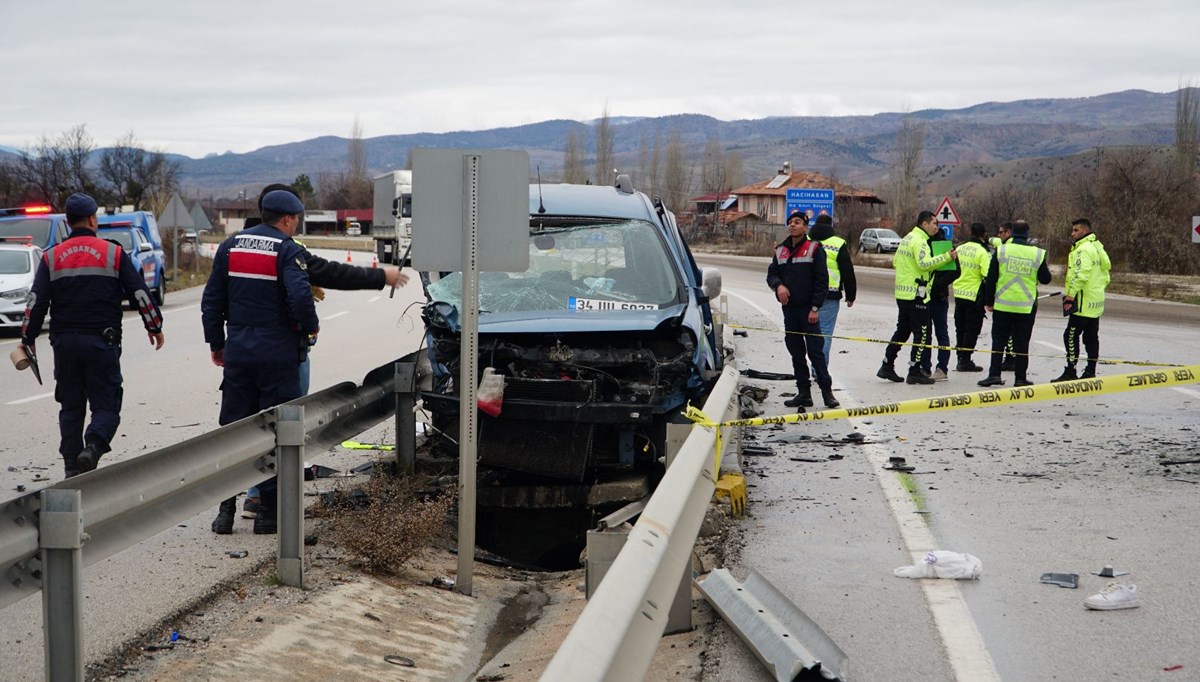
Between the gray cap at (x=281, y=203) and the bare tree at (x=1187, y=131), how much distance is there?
59874mm

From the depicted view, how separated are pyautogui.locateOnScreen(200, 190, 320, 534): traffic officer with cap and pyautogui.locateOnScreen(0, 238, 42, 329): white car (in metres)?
13.8

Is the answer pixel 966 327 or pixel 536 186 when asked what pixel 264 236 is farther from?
pixel 966 327

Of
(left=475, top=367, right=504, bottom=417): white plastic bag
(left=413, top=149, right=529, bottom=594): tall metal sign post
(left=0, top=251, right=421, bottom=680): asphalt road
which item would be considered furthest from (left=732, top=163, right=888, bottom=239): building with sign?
(left=413, top=149, right=529, bottom=594): tall metal sign post

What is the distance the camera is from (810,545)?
22.2 ft

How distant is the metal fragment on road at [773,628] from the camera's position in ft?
14.7

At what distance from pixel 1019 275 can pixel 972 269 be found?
0.95 meters

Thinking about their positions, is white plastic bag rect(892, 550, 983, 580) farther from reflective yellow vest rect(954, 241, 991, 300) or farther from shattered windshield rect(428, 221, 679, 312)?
reflective yellow vest rect(954, 241, 991, 300)

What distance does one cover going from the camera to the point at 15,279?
19.9m

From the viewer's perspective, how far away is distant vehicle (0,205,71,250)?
77.0 feet

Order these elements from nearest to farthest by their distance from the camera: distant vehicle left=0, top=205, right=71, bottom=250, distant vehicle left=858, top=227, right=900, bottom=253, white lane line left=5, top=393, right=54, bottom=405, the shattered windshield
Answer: the shattered windshield
white lane line left=5, top=393, right=54, bottom=405
distant vehicle left=0, top=205, right=71, bottom=250
distant vehicle left=858, top=227, right=900, bottom=253

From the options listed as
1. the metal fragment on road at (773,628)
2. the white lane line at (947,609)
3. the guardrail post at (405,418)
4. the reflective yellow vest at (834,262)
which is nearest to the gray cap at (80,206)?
the guardrail post at (405,418)

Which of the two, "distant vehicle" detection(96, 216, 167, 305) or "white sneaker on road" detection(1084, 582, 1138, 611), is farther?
"distant vehicle" detection(96, 216, 167, 305)

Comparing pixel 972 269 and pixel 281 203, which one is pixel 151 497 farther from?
pixel 972 269

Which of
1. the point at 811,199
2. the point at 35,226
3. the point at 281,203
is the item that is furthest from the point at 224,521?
the point at 811,199
